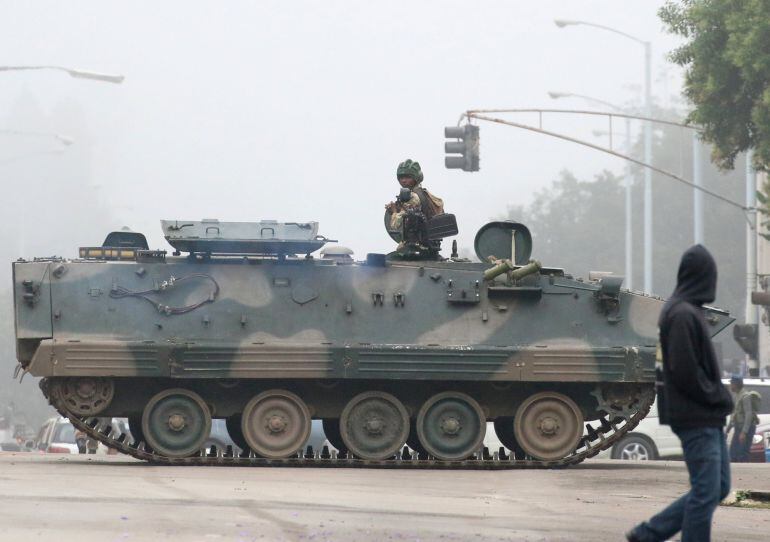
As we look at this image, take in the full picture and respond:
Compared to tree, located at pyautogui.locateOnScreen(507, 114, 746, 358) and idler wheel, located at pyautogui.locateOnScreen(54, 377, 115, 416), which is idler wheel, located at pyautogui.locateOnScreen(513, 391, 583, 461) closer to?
idler wheel, located at pyautogui.locateOnScreen(54, 377, 115, 416)

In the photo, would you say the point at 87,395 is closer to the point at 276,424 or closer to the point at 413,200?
the point at 276,424

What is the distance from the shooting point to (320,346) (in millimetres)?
20828

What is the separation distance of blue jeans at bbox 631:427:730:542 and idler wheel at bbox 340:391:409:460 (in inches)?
413

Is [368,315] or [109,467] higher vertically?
[368,315]

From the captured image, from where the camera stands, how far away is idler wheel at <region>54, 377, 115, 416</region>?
817 inches

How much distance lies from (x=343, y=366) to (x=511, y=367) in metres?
2.05

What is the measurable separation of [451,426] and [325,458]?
1.60 metres

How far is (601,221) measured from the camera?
3782 inches

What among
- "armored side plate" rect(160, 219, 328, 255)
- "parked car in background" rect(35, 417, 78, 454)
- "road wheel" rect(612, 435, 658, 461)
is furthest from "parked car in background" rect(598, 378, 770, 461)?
"parked car in background" rect(35, 417, 78, 454)

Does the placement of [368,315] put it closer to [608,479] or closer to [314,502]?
[608,479]

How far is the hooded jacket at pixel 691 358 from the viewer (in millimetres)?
10547

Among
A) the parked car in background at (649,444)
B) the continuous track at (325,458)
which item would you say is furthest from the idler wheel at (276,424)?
the parked car in background at (649,444)

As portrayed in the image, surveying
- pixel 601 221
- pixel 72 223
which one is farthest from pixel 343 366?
pixel 72 223

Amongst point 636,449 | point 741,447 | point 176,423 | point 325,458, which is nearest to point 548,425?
point 325,458
